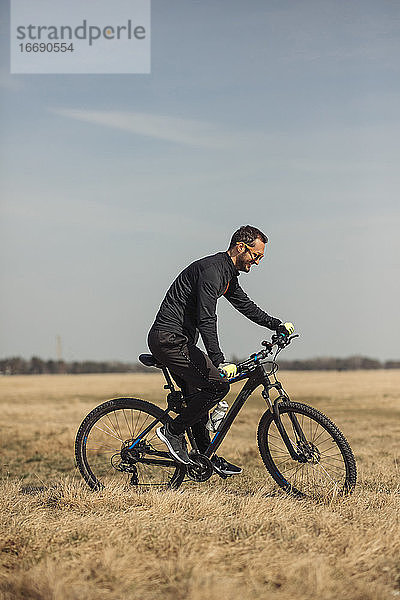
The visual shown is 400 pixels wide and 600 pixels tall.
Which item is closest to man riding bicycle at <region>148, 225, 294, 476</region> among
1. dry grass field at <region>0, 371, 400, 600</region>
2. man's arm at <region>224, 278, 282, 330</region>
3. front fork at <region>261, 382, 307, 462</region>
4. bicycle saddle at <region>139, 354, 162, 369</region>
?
bicycle saddle at <region>139, 354, 162, 369</region>

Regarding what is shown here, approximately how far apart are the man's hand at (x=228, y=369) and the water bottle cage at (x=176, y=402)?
87 cm

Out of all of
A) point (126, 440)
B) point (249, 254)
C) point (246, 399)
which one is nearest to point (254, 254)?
point (249, 254)

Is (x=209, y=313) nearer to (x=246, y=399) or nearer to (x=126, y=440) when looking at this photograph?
(x=246, y=399)

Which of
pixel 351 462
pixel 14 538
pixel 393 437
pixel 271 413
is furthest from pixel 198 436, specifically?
pixel 393 437

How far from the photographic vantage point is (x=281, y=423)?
24.1 ft

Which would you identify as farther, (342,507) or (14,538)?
(342,507)

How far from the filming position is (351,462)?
7.06 m

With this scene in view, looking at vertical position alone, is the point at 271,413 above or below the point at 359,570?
above

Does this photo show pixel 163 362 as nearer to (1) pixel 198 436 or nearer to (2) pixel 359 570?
(1) pixel 198 436

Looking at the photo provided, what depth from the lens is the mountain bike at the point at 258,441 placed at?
7.22 m

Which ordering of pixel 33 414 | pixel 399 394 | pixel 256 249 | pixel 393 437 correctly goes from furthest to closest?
1. pixel 399 394
2. pixel 33 414
3. pixel 393 437
4. pixel 256 249

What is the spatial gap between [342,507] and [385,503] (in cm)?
53

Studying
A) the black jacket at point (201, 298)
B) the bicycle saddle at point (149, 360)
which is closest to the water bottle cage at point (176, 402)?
the bicycle saddle at point (149, 360)

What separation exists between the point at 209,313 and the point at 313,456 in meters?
1.75
